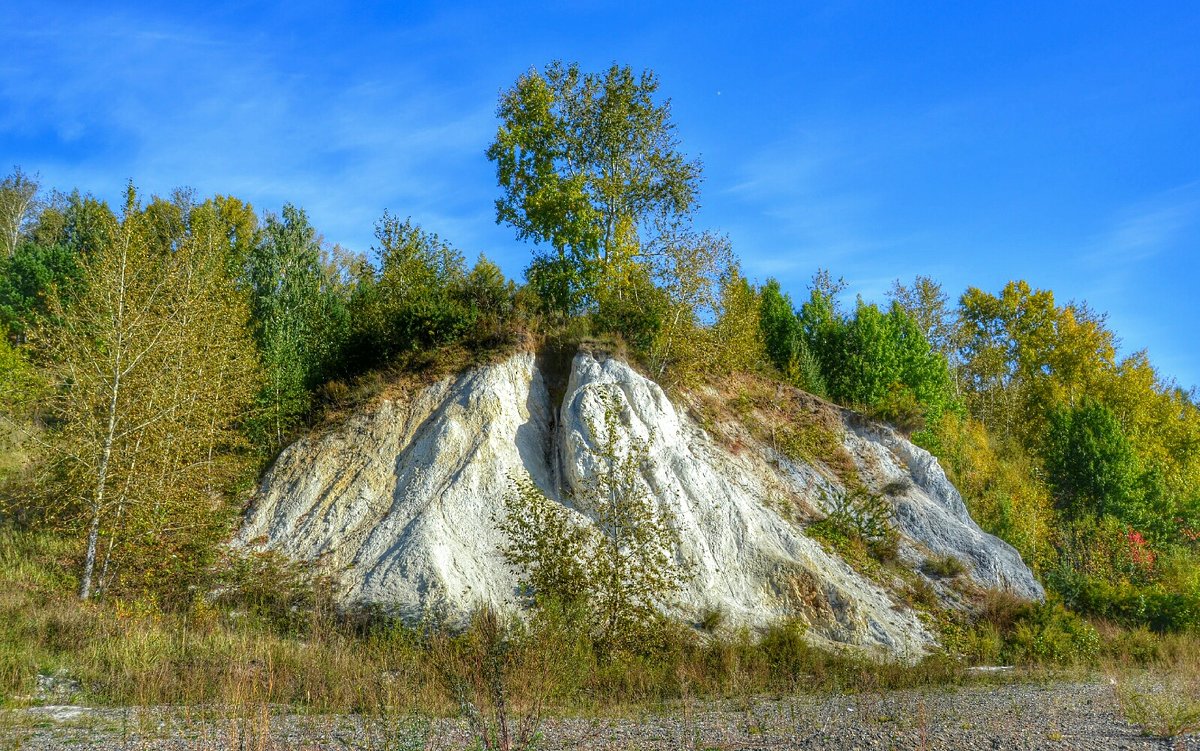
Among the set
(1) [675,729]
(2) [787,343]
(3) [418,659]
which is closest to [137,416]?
(3) [418,659]

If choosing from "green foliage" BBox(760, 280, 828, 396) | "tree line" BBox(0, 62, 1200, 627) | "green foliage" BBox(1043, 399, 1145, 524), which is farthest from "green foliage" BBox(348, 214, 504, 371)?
"green foliage" BBox(1043, 399, 1145, 524)

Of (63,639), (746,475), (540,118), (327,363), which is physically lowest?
(63,639)

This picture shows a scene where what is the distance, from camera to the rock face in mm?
18344

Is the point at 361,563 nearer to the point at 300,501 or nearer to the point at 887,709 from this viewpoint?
the point at 300,501

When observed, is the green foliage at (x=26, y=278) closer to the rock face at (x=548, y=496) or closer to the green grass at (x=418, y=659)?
the green grass at (x=418, y=659)

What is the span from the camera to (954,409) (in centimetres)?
4016

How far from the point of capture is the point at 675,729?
1059cm

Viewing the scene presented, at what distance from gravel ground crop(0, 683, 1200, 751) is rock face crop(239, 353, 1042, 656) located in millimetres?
5999

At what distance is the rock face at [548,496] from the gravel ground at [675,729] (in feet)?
19.7

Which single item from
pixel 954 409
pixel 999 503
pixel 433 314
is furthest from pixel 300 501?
pixel 954 409

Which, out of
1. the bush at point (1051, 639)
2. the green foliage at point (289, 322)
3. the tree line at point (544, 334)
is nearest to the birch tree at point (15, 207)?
the tree line at point (544, 334)

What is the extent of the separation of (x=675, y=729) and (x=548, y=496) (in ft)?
34.1

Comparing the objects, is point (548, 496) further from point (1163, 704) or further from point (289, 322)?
point (1163, 704)

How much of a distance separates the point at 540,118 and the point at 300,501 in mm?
16714
